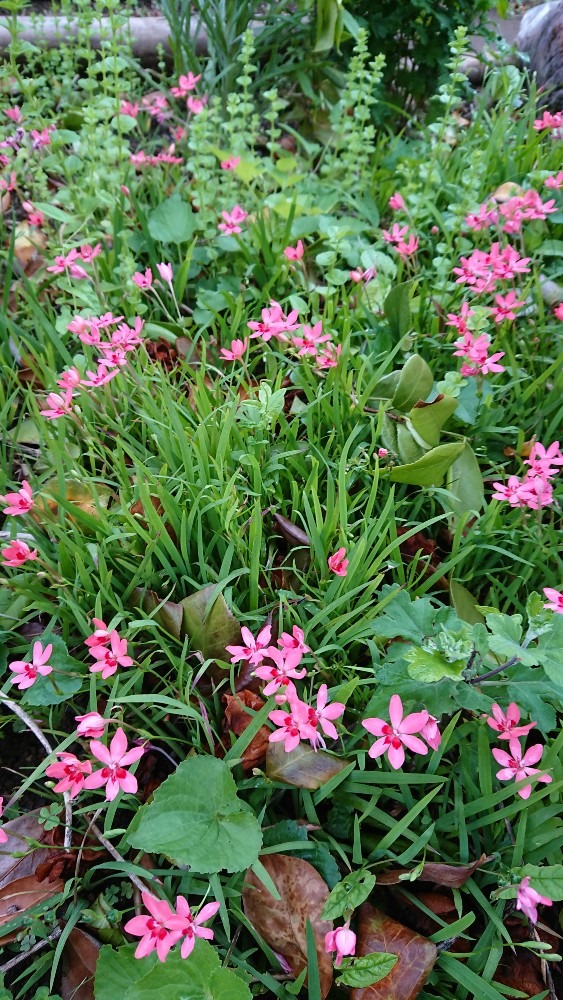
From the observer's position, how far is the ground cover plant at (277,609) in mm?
1011

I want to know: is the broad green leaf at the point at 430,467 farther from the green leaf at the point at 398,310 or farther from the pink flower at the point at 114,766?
the pink flower at the point at 114,766

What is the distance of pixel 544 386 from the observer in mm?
1749

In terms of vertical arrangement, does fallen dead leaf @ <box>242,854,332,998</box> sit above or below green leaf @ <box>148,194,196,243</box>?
below

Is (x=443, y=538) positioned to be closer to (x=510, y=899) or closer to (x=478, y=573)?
(x=478, y=573)

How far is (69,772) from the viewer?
102 centimetres

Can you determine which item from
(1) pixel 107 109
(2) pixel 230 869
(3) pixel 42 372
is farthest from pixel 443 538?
(1) pixel 107 109

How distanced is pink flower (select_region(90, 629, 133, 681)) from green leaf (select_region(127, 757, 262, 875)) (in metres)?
0.19

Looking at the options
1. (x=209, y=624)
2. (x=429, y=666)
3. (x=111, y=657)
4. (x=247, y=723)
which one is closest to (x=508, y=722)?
(x=429, y=666)

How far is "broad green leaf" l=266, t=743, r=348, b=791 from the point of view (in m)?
1.09

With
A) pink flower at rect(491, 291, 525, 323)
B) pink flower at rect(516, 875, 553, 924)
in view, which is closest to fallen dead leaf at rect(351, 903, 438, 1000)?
pink flower at rect(516, 875, 553, 924)

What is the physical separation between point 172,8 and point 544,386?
205 centimetres

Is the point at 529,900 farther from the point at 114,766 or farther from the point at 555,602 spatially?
the point at 114,766

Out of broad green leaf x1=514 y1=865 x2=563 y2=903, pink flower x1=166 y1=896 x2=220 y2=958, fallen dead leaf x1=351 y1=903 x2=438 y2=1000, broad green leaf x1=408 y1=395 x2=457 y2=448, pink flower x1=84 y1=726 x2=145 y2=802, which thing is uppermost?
broad green leaf x1=408 y1=395 x2=457 y2=448

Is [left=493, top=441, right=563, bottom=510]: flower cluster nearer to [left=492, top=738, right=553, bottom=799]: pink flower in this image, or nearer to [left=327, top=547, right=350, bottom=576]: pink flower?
[left=327, top=547, right=350, bottom=576]: pink flower
